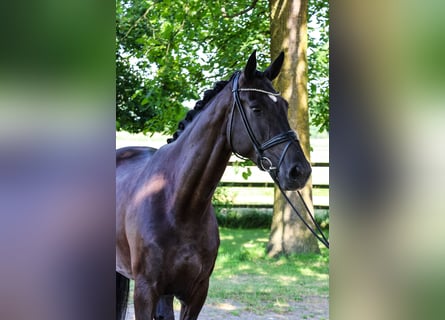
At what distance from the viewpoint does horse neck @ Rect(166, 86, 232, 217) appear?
2697mm

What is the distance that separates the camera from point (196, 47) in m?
8.39

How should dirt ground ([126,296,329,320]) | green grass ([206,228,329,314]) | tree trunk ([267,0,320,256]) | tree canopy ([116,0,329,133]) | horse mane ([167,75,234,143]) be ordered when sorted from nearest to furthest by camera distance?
1. horse mane ([167,75,234,143])
2. dirt ground ([126,296,329,320])
3. green grass ([206,228,329,314])
4. tree trunk ([267,0,320,256])
5. tree canopy ([116,0,329,133])

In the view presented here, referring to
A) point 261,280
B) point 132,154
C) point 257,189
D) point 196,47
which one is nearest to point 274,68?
point 132,154

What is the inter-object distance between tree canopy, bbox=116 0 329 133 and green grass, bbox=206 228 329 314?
6.42 feet

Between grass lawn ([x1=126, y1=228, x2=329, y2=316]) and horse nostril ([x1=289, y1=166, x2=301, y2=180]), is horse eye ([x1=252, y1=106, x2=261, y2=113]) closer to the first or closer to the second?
horse nostril ([x1=289, y1=166, x2=301, y2=180])

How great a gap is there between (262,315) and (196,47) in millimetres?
4482

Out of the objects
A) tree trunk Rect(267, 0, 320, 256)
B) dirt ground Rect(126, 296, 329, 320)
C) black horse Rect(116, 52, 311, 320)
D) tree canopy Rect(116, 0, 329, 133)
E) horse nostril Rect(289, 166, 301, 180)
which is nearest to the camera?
horse nostril Rect(289, 166, 301, 180)

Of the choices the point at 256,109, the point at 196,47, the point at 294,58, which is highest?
the point at 196,47

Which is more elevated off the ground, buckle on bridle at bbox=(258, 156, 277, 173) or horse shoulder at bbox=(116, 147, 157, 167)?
buckle on bridle at bbox=(258, 156, 277, 173)

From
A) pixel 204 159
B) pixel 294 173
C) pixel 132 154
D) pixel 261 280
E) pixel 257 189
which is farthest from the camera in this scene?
pixel 257 189

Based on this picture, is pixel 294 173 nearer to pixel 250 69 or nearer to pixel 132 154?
pixel 250 69

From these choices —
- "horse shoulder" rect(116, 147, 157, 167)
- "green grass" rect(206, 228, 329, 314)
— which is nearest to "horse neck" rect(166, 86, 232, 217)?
"horse shoulder" rect(116, 147, 157, 167)

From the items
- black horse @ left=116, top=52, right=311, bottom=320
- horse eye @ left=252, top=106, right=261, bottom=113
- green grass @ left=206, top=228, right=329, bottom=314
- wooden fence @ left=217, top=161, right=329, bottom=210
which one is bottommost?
green grass @ left=206, top=228, right=329, bottom=314
